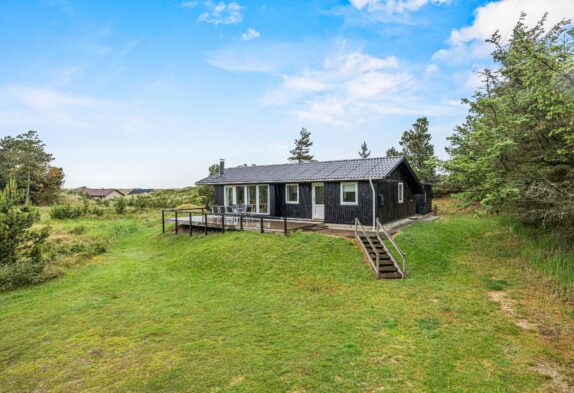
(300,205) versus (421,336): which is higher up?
(300,205)

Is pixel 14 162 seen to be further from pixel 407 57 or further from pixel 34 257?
pixel 407 57

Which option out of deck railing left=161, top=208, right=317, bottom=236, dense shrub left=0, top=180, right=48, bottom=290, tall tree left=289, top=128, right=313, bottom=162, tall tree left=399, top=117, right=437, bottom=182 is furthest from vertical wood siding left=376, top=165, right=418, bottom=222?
tall tree left=289, top=128, right=313, bottom=162

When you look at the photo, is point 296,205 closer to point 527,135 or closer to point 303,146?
point 527,135

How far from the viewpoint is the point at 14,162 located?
39781 millimetres

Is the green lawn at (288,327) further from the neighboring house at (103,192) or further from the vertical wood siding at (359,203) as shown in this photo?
the neighboring house at (103,192)

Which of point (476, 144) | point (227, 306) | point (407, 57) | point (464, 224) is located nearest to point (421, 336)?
point (227, 306)

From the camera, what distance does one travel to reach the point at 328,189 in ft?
49.1

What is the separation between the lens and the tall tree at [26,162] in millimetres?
39250

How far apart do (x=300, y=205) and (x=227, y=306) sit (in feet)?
31.5

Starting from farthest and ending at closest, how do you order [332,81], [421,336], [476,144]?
[332,81] < [476,144] < [421,336]

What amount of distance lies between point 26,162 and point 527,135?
179 feet

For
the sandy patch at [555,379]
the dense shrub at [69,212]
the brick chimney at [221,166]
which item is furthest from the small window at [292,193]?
the dense shrub at [69,212]

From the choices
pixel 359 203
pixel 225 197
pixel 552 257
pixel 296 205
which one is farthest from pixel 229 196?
pixel 552 257

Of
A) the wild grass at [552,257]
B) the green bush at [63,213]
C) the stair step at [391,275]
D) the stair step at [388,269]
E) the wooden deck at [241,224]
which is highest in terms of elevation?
the green bush at [63,213]
